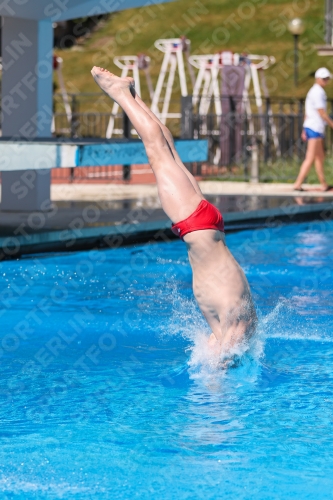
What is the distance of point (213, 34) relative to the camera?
1571 inches

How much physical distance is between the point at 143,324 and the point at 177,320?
0.26 m

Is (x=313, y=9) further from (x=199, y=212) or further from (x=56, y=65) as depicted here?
(x=199, y=212)

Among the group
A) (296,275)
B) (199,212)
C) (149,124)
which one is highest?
(149,124)

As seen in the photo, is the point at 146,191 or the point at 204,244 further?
the point at 146,191

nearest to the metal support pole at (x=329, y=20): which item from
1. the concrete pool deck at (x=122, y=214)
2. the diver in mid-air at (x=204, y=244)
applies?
the concrete pool deck at (x=122, y=214)

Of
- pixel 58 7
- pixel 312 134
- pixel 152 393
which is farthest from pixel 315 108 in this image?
pixel 152 393

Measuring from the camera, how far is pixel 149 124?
4.84m

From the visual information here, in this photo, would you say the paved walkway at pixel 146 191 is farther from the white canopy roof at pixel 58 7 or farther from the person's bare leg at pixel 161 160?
the person's bare leg at pixel 161 160

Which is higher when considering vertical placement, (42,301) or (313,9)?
(313,9)

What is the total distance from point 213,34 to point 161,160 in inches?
1431

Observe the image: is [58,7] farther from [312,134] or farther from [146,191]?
[312,134]

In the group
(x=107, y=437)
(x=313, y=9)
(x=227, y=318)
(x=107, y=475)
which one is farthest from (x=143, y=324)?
(x=313, y=9)

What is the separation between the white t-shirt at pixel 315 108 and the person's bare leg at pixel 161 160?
384 inches

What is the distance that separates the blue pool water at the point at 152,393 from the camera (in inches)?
144
